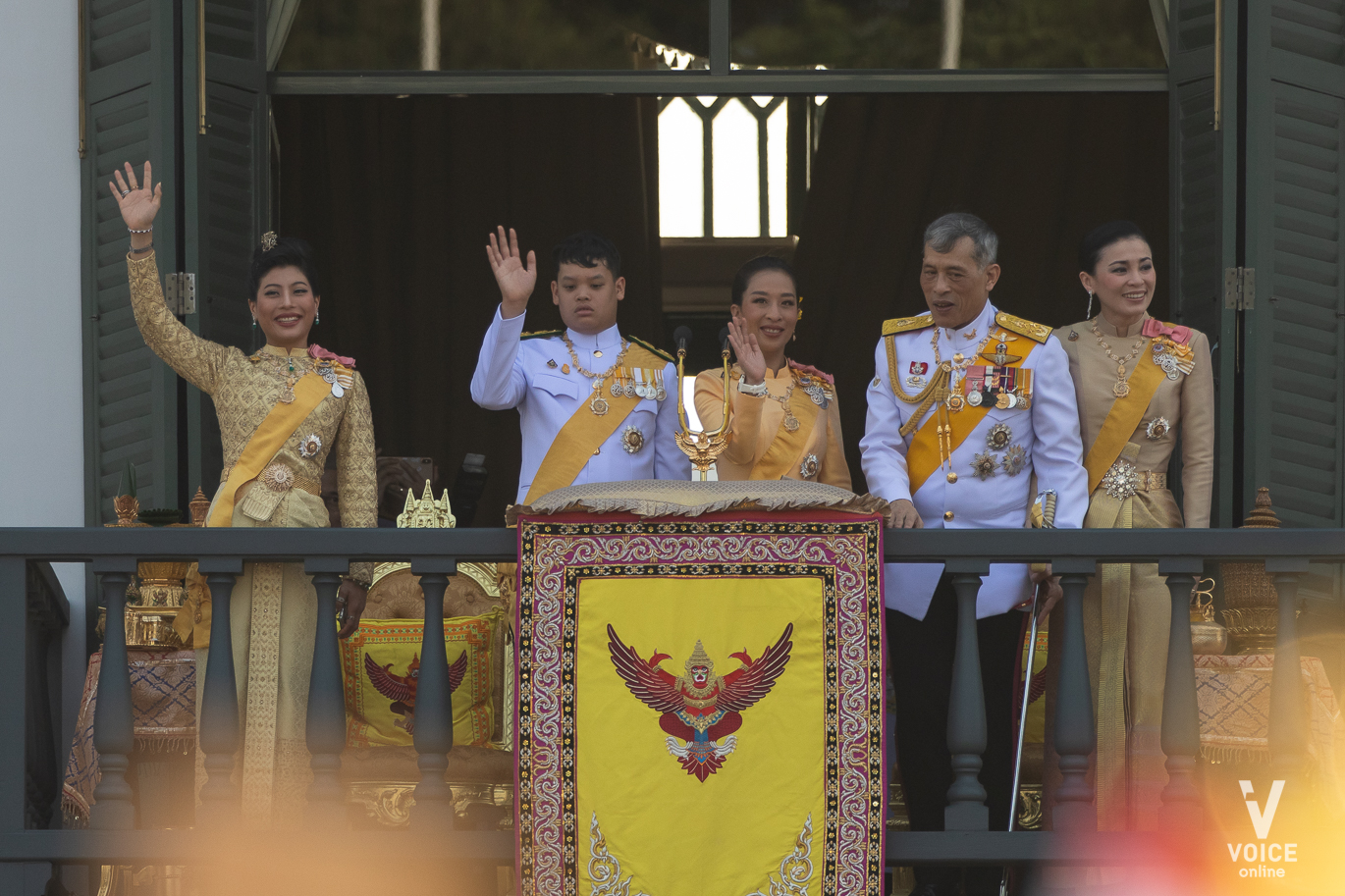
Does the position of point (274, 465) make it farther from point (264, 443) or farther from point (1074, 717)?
point (1074, 717)

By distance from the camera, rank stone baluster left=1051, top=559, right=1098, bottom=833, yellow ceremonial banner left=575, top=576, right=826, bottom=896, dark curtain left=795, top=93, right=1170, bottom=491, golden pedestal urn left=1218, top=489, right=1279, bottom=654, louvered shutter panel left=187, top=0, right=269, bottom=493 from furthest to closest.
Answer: dark curtain left=795, top=93, right=1170, bottom=491
louvered shutter panel left=187, top=0, right=269, bottom=493
golden pedestal urn left=1218, top=489, right=1279, bottom=654
stone baluster left=1051, top=559, right=1098, bottom=833
yellow ceremonial banner left=575, top=576, right=826, bottom=896

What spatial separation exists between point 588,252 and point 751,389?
0.67 metres

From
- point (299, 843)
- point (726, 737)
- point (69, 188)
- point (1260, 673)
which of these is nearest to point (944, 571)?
point (726, 737)

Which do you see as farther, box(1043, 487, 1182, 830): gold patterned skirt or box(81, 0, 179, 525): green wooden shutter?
box(81, 0, 179, 525): green wooden shutter

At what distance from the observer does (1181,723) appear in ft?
11.5

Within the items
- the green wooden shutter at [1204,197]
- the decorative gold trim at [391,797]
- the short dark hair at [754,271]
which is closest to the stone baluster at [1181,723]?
the short dark hair at [754,271]

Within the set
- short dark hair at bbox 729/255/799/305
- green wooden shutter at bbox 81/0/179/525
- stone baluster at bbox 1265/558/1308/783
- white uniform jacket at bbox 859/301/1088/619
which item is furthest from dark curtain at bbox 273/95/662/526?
stone baluster at bbox 1265/558/1308/783

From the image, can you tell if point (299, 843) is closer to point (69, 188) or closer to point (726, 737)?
point (726, 737)

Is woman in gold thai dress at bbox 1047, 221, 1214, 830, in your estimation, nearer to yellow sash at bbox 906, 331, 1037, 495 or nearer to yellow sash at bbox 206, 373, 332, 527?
yellow sash at bbox 906, 331, 1037, 495

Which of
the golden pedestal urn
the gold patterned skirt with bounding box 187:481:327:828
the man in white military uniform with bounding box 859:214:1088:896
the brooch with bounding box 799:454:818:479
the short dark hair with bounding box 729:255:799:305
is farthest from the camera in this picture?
the golden pedestal urn

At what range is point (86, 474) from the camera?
16.8 feet

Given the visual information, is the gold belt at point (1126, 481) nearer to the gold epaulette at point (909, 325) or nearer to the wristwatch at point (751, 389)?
the gold epaulette at point (909, 325)

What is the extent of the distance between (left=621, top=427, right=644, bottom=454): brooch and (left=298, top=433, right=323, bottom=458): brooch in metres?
0.82

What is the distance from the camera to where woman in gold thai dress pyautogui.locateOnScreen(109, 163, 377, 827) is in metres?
3.73
